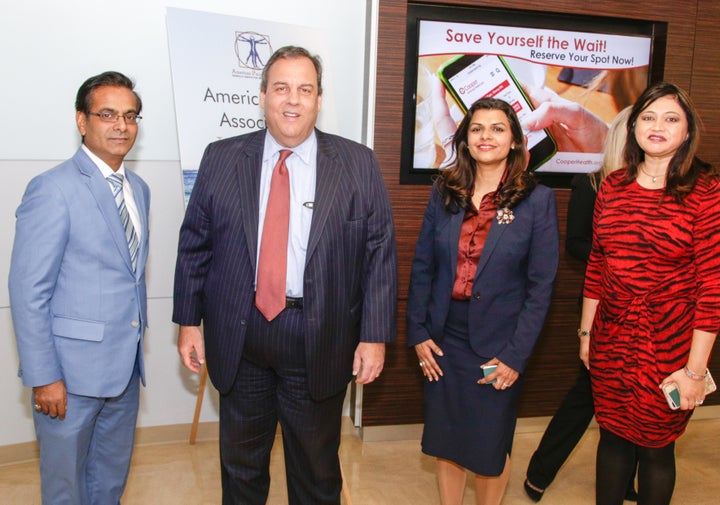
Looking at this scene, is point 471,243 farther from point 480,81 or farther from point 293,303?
point 480,81

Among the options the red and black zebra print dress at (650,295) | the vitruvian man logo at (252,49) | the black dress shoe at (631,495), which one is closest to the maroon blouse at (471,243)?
the red and black zebra print dress at (650,295)

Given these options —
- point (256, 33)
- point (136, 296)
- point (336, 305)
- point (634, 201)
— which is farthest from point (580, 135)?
point (136, 296)

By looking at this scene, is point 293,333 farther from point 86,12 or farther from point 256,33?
point 86,12

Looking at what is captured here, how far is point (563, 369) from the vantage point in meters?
3.54

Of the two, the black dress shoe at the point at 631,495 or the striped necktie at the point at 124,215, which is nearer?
the striped necktie at the point at 124,215

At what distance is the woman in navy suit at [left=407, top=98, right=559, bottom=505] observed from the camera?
7.17ft

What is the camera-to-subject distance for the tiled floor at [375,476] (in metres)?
2.83

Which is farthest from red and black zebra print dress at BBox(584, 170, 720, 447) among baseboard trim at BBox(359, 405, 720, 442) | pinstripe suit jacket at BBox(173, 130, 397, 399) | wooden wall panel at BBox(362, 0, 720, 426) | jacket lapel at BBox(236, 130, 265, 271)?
baseboard trim at BBox(359, 405, 720, 442)

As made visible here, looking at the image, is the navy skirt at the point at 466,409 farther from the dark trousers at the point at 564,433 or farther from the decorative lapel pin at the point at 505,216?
the dark trousers at the point at 564,433

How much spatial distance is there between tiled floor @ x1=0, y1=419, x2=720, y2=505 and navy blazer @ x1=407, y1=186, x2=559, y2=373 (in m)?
0.98

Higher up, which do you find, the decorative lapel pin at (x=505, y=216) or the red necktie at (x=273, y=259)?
the decorative lapel pin at (x=505, y=216)

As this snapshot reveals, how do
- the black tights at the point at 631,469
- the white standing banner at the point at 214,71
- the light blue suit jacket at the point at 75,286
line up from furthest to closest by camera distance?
the white standing banner at the point at 214,71
the black tights at the point at 631,469
the light blue suit jacket at the point at 75,286

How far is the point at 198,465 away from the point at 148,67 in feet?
6.35

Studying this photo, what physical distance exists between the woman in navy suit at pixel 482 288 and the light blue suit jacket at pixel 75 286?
1.03m
